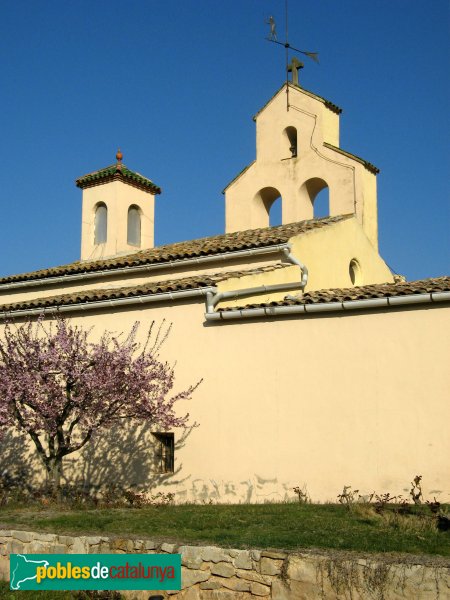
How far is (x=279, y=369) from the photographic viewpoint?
39.1 feet

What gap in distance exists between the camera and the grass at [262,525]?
7578 mm

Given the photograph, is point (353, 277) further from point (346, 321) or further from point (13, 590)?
point (13, 590)

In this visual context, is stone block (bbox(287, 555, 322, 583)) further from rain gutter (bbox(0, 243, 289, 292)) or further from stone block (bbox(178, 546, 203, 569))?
rain gutter (bbox(0, 243, 289, 292))

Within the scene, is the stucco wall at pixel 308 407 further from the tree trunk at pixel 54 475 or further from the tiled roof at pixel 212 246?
the tiled roof at pixel 212 246

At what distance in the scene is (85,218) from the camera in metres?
22.0

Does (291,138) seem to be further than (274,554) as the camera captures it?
Yes

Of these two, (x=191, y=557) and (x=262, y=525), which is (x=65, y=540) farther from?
(x=262, y=525)

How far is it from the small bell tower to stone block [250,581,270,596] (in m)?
14.8

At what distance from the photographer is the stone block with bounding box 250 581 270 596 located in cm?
706

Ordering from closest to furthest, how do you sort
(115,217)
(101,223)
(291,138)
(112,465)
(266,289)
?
(266,289)
(112,465)
(291,138)
(115,217)
(101,223)

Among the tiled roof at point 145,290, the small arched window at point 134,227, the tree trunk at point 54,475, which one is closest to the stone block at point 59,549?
the tree trunk at point 54,475

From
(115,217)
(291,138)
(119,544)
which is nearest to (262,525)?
(119,544)

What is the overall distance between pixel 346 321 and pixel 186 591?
17.4 ft

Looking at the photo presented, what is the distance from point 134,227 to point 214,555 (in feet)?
51.0
